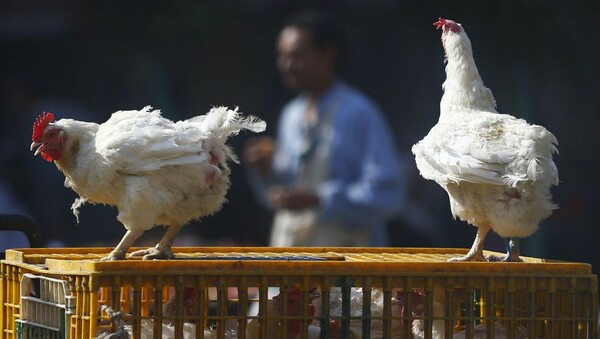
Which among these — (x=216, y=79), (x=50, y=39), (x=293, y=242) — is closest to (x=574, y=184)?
(x=293, y=242)

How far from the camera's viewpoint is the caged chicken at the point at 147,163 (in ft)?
14.3

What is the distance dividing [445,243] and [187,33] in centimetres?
238

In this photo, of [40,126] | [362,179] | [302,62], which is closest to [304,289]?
[40,126]

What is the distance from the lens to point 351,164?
7.87m

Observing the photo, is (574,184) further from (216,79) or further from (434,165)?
(434,165)

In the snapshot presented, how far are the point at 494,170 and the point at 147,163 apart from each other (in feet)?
4.43

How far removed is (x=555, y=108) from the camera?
336 inches

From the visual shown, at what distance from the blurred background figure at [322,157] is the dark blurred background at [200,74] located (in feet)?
0.41

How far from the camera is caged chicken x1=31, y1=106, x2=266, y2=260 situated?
14.3 feet

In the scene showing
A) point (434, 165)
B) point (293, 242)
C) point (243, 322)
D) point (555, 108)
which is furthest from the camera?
point (555, 108)

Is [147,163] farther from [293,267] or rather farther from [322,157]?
[322,157]

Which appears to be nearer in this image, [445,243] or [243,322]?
[243,322]

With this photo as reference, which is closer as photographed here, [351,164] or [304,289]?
[304,289]

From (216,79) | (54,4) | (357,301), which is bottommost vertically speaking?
(357,301)
